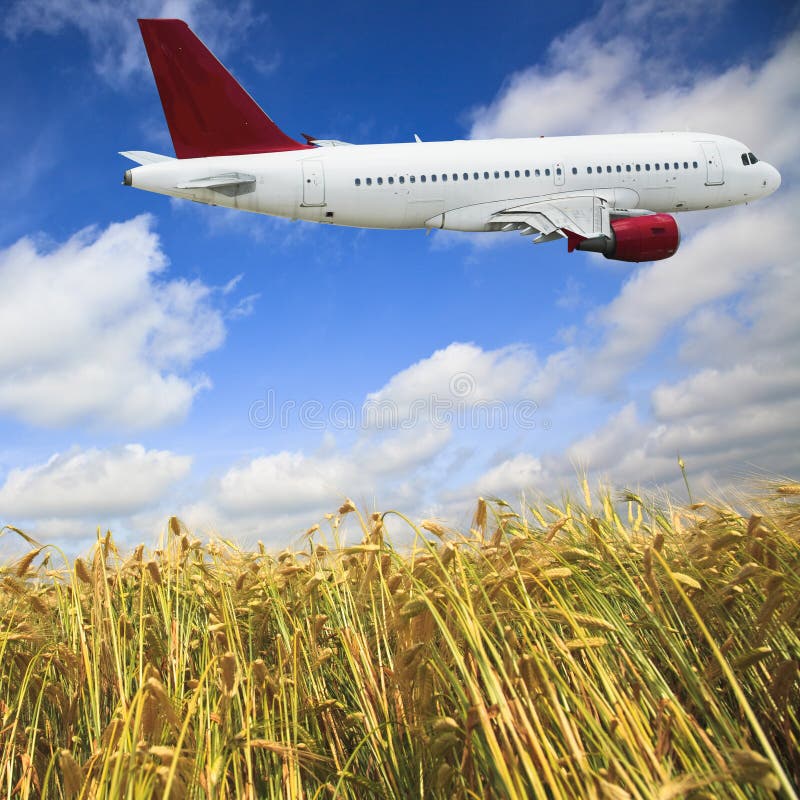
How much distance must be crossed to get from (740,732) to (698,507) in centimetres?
201

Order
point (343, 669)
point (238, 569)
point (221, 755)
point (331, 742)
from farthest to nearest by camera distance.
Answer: point (238, 569) → point (343, 669) → point (331, 742) → point (221, 755)

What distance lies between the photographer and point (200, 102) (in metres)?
19.9

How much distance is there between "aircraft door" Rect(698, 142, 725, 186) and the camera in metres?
23.5

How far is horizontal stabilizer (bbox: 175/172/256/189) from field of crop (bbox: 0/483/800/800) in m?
14.3

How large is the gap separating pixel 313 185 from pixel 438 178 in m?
3.42

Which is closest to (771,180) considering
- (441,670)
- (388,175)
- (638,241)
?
(638,241)

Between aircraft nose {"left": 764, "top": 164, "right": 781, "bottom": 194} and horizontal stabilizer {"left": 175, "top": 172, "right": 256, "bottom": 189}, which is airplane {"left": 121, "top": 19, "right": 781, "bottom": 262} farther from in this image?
aircraft nose {"left": 764, "top": 164, "right": 781, "bottom": 194}

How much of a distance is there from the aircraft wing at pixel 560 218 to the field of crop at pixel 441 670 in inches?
586

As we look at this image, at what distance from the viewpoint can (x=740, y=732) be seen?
326cm

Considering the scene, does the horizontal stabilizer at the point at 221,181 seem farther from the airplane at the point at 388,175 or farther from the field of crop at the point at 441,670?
the field of crop at the point at 441,670

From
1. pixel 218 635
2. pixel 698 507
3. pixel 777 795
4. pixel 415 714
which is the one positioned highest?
pixel 698 507

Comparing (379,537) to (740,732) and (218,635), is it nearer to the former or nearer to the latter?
(218,635)

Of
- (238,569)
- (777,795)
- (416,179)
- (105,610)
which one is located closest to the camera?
(777,795)

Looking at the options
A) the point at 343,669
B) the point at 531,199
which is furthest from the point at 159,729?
the point at 531,199
